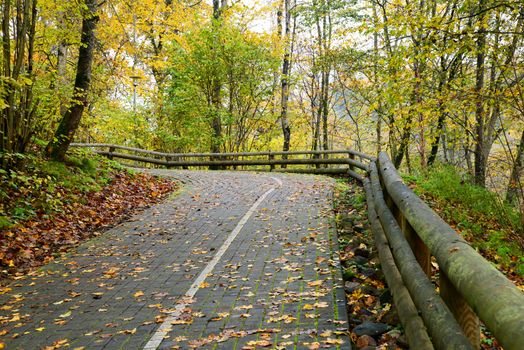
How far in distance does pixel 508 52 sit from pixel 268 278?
7.63 m

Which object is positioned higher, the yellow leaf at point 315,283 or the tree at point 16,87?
the tree at point 16,87

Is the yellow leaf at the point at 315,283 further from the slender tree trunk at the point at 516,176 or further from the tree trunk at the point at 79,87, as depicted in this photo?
the tree trunk at the point at 79,87

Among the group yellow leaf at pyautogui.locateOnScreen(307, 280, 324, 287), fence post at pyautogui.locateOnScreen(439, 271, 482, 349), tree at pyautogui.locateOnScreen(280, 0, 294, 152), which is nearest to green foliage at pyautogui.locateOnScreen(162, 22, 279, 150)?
tree at pyautogui.locateOnScreen(280, 0, 294, 152)

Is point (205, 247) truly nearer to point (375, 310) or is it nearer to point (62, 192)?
point (375, 310)

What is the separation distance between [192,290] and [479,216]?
24.1 ft

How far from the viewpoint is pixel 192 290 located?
20.4 feet

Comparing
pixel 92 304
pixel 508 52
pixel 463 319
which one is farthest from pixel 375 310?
pixel 508 52

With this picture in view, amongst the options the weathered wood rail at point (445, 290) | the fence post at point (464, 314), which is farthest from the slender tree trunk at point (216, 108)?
the fence post at point (464, 314)

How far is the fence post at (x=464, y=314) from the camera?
2520mm

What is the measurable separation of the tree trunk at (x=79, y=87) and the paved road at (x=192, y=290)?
3.87 m

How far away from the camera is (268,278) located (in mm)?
6461

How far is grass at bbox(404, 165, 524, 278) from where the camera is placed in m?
8.32

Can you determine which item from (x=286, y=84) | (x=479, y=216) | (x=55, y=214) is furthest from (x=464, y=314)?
(x=286, y=84)

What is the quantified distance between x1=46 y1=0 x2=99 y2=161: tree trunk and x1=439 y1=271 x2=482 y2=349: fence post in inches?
447
